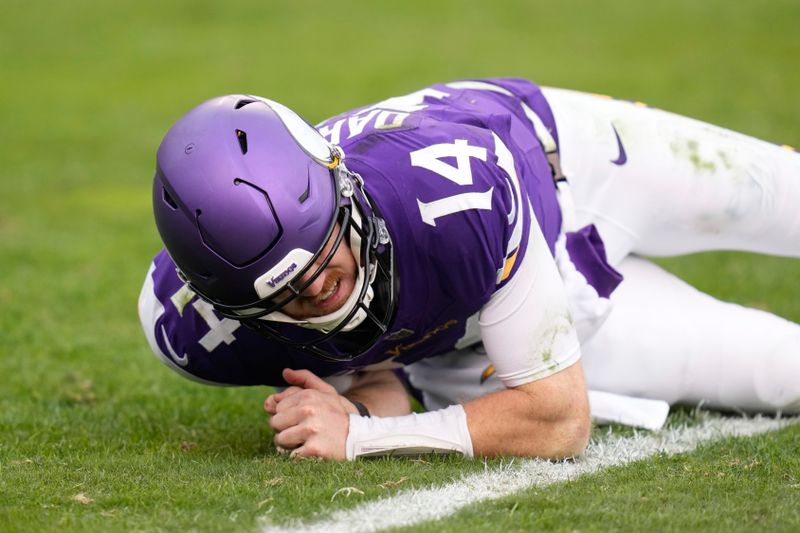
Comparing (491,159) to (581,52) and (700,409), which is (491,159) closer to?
(700,409)

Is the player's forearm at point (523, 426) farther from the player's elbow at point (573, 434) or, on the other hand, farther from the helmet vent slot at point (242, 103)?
the helmet vent slot at point (242, 103)

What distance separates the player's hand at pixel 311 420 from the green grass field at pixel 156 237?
3.2 inches

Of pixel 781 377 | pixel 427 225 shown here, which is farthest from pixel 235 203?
pixel 781 377

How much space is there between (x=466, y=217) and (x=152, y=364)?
2957 mm

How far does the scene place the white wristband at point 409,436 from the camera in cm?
412

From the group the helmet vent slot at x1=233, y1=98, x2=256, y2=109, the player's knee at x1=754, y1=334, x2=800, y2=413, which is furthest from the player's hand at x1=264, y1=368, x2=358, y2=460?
the player's knee at x1=754, y1=334, x2=800, y2=413

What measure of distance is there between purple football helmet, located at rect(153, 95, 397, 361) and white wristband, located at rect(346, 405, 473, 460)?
421 millimetres

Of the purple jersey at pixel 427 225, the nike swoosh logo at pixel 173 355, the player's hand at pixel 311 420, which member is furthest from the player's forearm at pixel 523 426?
the nike swoosh logo at pixel 173 355

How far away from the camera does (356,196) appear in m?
3.88

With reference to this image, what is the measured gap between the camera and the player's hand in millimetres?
4078

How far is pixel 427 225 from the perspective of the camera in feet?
12.8

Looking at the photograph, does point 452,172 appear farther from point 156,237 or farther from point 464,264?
point 156,237

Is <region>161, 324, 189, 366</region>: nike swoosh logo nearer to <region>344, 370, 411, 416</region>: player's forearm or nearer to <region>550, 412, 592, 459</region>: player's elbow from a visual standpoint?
<region>344, 370, 411, 416</region>: player's forearm

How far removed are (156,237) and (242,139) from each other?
6170 millimetres
